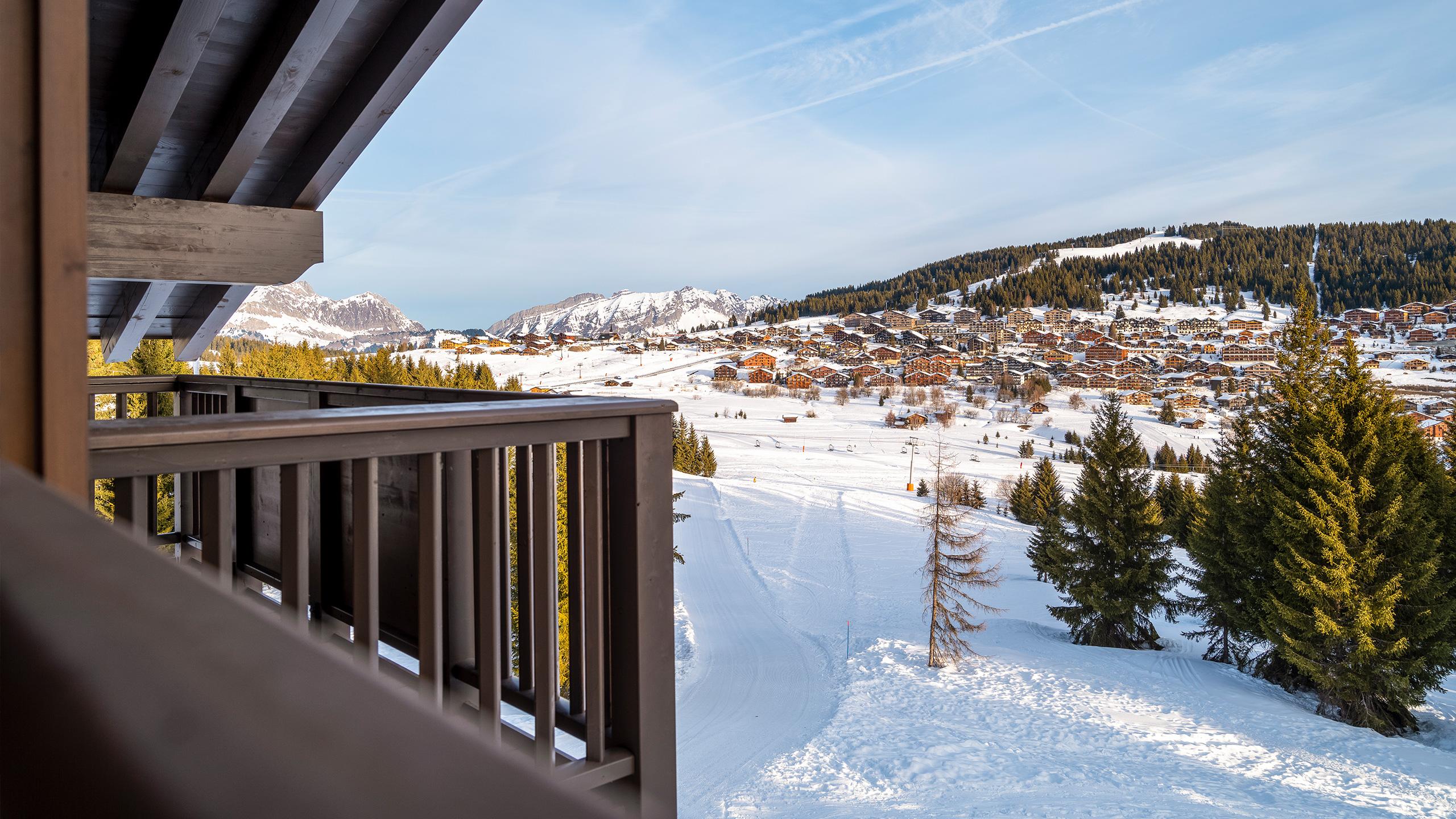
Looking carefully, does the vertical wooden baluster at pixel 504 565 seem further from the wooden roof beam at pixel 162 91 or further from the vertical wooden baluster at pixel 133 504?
the wooden roof beam at pixel 162 91

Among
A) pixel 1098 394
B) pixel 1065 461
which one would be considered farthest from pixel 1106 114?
pixel 1065 461

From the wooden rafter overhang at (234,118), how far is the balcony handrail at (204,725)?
2802mm

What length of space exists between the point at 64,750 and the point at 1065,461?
53533 mm

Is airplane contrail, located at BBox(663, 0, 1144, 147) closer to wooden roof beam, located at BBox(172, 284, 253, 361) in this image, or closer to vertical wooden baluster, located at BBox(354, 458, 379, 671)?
wooden roof beam, located at BBox(172, 284, 253, 361)

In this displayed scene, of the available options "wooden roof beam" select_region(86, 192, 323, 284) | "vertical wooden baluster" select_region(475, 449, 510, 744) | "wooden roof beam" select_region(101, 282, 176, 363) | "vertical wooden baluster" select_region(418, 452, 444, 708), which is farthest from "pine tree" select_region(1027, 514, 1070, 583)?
"vertical wooden baluster" select_region(418, 452, 444, 708)

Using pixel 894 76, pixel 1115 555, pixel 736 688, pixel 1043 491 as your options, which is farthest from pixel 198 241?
pixel 894 76

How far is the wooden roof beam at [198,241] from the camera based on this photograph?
3.79m

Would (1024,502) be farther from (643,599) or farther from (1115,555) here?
(643,599)

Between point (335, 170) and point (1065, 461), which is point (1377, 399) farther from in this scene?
point (1065, 461)

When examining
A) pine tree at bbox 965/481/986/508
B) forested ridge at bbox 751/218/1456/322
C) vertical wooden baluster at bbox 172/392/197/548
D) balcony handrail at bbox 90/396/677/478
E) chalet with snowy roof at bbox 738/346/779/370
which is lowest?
pine tree at bbox 965/481/986/508

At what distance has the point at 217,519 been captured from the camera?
1560 millimetres

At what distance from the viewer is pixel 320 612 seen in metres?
2.89

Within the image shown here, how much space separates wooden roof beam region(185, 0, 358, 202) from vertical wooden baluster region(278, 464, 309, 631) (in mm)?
2101

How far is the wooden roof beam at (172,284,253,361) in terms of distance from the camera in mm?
5695
